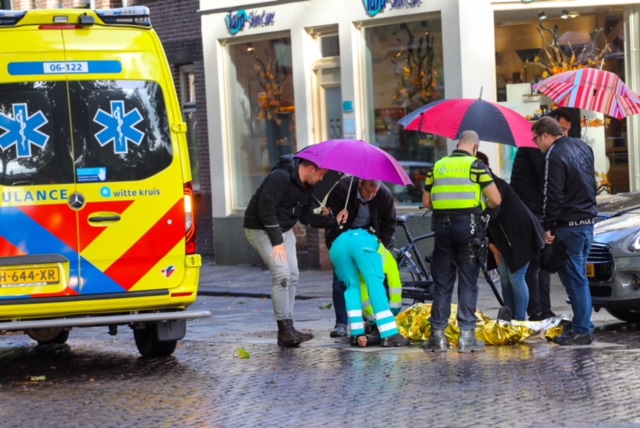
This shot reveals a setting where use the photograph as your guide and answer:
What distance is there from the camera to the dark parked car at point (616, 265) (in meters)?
11.7

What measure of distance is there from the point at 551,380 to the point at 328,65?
11.2m

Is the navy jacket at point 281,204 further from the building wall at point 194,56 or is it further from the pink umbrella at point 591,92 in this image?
the building wall at point 194,56

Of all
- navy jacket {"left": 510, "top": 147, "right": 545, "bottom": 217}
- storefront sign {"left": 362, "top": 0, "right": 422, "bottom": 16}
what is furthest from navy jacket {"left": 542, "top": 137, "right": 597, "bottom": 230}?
storefront sign {"left": 362, "top": 0, "right": 422, "bottom": 16}

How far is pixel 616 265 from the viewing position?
38.5 feet

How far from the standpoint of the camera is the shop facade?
58.0 feet

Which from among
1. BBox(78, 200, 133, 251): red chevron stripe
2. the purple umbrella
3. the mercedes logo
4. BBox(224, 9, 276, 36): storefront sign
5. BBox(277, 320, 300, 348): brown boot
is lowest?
BBox(277, 320, 300, 348): brown boot

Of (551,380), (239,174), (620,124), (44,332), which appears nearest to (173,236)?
(44,332)

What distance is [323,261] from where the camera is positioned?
19.7 m

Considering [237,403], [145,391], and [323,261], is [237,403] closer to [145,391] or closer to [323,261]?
[145,391]

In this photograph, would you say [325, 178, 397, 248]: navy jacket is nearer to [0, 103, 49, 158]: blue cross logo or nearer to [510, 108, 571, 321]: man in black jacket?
[510, 108, 571, 321]: man in black jacket

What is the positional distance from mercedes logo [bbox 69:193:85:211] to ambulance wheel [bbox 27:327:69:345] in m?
1.68

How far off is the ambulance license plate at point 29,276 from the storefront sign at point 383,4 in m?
9.32

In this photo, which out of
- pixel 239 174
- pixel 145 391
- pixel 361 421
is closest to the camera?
pixel 361 421

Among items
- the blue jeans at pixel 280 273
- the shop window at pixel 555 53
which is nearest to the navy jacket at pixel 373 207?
the blue jeans at pixel 280 273
